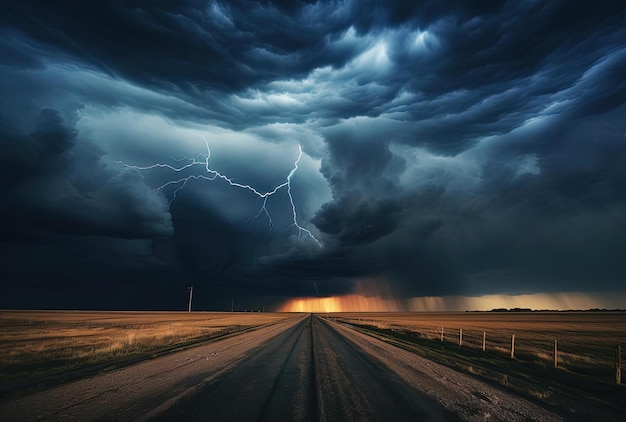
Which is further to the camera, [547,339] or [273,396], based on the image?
[547,339]

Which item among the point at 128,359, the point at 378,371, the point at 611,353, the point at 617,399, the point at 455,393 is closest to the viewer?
the point at 455,393

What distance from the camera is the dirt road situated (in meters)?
7.11

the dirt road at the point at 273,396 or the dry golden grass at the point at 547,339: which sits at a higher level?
the dirt road at the point at 273,396

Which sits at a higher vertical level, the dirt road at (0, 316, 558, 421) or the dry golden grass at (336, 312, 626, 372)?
the dirt road at (0, 316, 558, 421)

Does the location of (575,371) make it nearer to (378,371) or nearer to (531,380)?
(531,380)

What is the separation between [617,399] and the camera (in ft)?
34.1

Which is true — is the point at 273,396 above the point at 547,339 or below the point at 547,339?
above

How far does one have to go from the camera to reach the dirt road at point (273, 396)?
7.11 m

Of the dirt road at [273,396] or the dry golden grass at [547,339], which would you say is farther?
the dry golden grass at [547,339]

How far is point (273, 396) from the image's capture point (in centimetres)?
857

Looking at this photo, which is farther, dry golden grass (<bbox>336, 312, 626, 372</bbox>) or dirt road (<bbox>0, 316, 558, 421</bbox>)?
dry golden grass (<bbox>336, 312, 626, 372</bbox>)

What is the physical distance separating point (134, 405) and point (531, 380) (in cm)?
1289

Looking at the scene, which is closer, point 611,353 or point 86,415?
point 86,415

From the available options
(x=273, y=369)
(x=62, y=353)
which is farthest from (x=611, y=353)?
(x=62, y=353)
